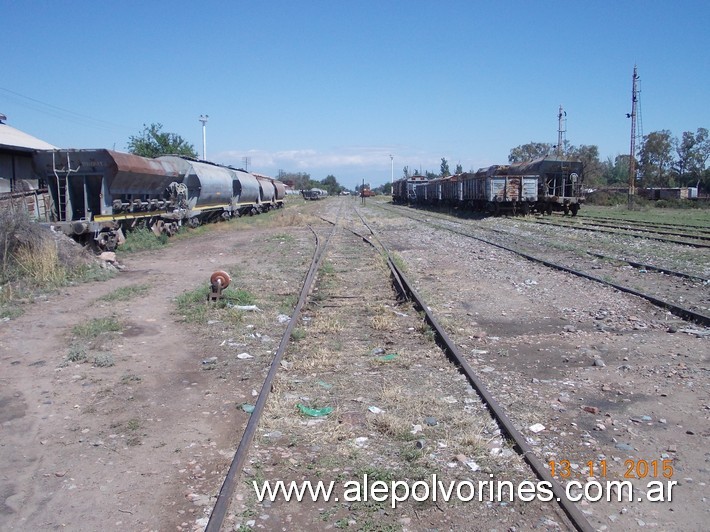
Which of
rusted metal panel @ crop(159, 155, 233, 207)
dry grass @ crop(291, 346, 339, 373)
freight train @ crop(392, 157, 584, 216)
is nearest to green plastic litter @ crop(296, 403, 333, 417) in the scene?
dry grass @ crop(291, 346, 339, 373)

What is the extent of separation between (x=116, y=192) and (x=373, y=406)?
46.4ft

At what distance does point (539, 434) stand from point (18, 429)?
13.1 ft

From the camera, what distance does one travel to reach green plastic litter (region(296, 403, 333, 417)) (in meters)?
4.89

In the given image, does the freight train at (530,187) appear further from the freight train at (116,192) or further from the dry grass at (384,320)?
the dry grass at (384,320)

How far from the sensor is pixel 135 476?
3887mm

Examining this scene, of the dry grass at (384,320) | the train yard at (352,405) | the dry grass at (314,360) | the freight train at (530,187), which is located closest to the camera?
the train yard at (352,405)

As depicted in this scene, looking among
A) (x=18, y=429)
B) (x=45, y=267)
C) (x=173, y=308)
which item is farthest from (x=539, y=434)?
(x=45, y=267)

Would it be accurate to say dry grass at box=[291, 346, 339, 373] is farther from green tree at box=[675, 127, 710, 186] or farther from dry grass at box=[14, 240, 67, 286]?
green tree at box=[675, 127, 710, 186]

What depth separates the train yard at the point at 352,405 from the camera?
3486 millimetres

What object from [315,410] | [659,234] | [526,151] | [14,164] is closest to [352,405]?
[315,410]

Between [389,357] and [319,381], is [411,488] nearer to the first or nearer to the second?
[319,381]

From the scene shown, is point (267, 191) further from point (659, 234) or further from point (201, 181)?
point (659, 234)

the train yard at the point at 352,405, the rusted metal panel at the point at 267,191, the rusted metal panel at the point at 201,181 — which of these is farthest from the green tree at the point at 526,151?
the train yard at the point at 352,405

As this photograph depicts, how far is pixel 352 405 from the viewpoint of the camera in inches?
202
